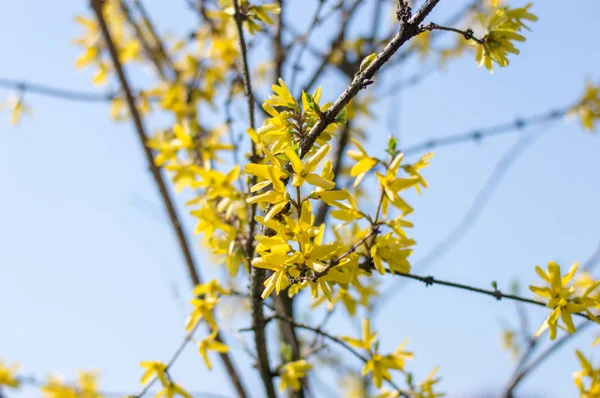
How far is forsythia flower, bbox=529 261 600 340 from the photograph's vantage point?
5.19 feet

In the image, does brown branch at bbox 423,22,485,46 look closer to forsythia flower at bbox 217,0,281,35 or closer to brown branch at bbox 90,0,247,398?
forsythia flower at bbox 217,0,281,35

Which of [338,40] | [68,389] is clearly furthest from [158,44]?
[68,389]

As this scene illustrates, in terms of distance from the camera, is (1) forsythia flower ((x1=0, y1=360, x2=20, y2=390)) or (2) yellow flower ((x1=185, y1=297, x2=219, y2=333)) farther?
(1) forsythia flower ((x1=0, y1=360, x2=20, y2=390))

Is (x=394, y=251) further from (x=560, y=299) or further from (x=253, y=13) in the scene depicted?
(x=253, y=13)

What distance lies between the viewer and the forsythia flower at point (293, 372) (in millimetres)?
1990

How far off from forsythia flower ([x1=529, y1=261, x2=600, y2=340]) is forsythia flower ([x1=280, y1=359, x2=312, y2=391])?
79cm

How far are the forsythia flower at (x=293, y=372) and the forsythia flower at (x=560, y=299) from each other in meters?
0.79

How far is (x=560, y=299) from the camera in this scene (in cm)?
160

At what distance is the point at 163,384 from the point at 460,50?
347cm

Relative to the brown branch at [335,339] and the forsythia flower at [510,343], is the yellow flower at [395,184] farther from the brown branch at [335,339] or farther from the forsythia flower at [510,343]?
the forsythia flower at [510,343]

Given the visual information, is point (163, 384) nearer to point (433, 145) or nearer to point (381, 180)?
point (381, 180)

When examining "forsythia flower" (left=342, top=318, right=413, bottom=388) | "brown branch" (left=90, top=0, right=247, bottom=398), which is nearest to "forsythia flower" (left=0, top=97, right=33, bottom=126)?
"brown branch" (left=90, top=0, right=247, bottom=398)

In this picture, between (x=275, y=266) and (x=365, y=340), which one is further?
(x=365, y=340)

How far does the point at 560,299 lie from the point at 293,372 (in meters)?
0.89
